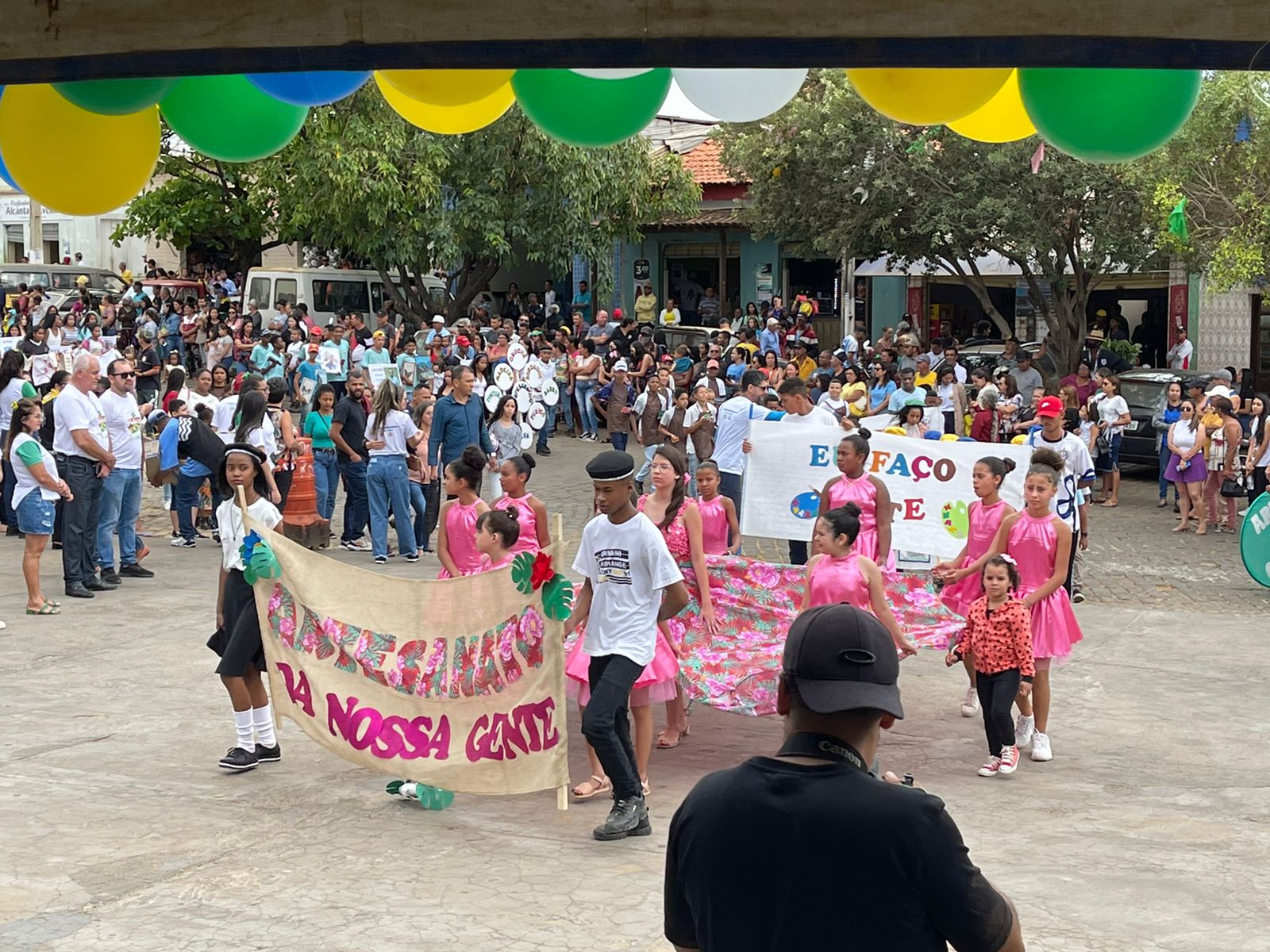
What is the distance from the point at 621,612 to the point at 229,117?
281 cm

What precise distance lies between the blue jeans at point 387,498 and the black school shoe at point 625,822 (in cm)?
742

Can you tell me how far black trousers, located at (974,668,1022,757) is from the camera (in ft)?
25.2

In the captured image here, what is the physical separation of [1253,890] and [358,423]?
9.94 meters

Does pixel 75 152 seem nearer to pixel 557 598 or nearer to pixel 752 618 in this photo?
pixel 557 598

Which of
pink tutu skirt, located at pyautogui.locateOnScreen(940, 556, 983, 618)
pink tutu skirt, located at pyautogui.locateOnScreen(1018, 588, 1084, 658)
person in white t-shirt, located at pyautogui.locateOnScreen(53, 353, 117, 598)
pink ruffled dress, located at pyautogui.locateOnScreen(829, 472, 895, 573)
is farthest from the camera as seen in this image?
person in white t-shirt, located at pyautogui.locateOnScreen(53, 353, 117, 598)

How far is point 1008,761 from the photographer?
7.76 metres

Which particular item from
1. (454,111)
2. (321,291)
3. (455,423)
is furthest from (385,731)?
(321,291)

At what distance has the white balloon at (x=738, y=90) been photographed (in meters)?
5.02

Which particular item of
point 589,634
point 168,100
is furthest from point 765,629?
point 168,100

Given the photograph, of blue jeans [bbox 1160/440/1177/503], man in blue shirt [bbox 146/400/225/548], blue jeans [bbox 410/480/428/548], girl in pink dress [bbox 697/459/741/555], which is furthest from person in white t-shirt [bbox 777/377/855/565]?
blue jeans [bbox 1160/440/1177/503]

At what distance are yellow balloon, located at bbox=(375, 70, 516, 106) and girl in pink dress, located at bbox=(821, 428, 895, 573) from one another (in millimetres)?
4486

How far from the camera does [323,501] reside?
48.5 ft

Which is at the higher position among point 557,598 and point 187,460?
point 187,460

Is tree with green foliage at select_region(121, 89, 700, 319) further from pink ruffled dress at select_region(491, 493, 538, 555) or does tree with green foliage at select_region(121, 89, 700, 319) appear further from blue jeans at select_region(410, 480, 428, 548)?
pink ruffled dress at select_region(491, 493, 538, 555)
